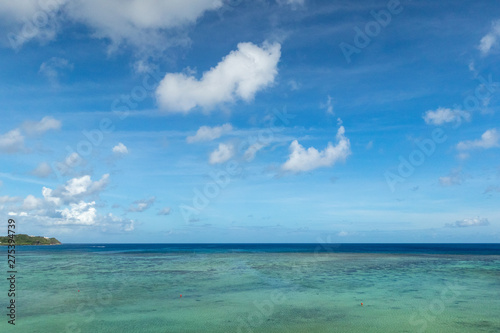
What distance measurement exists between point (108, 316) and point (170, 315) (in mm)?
4453

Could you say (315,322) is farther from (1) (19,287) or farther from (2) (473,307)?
(1) (19,287)

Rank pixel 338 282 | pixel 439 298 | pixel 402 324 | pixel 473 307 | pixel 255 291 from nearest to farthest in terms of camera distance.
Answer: pixel 402 324 → pixel 473 307 → pixel 439 298 → pixel 255 291 → pixel 338 282

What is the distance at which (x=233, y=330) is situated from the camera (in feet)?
69.6

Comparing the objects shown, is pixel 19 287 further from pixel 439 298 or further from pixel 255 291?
pixel 439 298

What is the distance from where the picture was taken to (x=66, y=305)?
27.4 metres

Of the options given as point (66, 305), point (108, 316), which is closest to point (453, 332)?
point (108, 316)

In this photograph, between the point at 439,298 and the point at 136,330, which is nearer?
the point at 136,330

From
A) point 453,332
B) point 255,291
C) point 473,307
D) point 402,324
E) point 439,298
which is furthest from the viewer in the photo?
point 255,291

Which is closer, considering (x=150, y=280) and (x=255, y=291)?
(x=255, y=291)

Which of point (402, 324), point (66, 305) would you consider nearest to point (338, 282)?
point (402, 324)

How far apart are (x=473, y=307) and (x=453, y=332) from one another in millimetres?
7704

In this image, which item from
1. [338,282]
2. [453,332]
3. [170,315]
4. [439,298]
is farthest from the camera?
[338,282]

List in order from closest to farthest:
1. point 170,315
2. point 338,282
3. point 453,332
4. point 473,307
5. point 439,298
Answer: point 453,332 → point 170,315 → point 473,307 → point 439,298 → point 338,282

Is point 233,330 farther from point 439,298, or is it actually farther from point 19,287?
point 19,287
